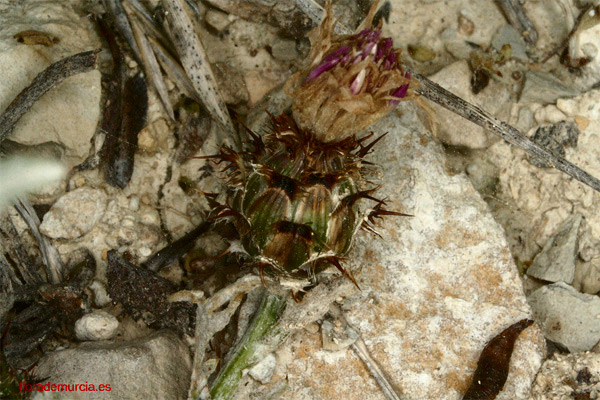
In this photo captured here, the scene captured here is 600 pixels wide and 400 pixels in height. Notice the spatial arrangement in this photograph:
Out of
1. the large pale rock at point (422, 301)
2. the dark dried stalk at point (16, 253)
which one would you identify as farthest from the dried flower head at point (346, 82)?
the dark dried stalk at point (16, 253)

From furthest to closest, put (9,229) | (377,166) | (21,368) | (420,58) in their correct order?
(420,58)
(377,166)
(9,229)
(21,368)

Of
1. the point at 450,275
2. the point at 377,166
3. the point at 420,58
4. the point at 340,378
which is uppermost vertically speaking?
the point at 420,58

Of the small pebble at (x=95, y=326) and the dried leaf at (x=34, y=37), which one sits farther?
the dried leaf at (x=34, y=37)

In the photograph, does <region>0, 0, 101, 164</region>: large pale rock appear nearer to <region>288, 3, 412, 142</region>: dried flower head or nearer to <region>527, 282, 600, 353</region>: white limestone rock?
<region>288, 3, 412, 142</region>: dried flower head

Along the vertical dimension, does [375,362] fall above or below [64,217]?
below

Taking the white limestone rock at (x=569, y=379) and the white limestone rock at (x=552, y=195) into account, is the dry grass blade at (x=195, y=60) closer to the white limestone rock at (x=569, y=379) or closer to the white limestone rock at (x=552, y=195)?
the white limestone rock at (x=552, y=195)

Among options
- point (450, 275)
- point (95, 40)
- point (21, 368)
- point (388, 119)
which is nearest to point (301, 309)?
point (450, 275)

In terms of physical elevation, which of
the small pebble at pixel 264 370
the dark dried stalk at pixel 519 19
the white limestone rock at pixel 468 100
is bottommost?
the small pebble at pixel 264 370

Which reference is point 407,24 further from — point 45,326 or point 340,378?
point 45,326
